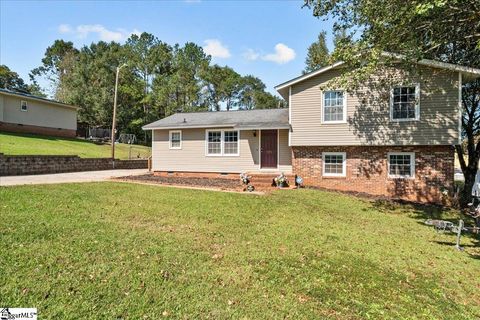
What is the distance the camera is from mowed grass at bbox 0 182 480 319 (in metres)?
3.59

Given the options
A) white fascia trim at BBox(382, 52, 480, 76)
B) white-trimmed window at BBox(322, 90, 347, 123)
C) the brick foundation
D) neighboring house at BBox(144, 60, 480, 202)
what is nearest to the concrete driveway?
neighboring house at BBox(144, 60, 480, 202)

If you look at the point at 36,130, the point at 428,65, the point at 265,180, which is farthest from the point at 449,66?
the point at 36,130

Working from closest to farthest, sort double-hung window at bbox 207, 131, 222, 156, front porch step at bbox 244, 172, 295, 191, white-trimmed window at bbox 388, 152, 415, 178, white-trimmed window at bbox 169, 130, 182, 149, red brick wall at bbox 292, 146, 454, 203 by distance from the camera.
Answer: red brick wall at bbox 292, 146, 454, 203 → white-trimmed window at bbox 388, 152, 415, 178 → front porch step at bbox 244, 172, 295, 191 → double-hung window at bbox 207, 131, 222, 156 → white-trimmed window at bbox 169, 130, 182, 149

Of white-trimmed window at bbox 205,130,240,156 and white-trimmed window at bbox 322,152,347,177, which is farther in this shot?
white-trimmed window at bbox 205,130,240,156

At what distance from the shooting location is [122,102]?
41406 mm

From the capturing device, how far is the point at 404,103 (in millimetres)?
12570

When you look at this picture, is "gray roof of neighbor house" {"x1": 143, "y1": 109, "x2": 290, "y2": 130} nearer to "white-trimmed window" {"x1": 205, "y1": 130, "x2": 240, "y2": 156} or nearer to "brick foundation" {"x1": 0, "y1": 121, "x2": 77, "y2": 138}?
"white-trimmed window" {"x1": 205, "y1": 130, "x2": 240, "y2": 156}

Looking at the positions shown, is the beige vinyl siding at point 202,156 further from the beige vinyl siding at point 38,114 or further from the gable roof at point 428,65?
the beige vinyl siding at point 38,114

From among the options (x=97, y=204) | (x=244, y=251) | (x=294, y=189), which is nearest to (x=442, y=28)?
(x=294, y=189)

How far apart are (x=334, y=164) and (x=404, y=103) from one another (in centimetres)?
386

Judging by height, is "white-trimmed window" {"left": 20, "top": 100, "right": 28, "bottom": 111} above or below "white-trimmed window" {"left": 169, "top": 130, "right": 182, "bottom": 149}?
above

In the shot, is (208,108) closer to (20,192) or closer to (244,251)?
(20,192)

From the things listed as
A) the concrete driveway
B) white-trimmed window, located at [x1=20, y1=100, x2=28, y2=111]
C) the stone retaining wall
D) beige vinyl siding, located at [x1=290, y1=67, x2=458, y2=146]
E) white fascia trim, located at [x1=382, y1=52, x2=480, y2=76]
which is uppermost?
white-trimmed window, located at [x1=20, y1=100, x2=28, y2=111]

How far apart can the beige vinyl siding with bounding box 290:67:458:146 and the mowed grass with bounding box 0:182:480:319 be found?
16.8 ft
